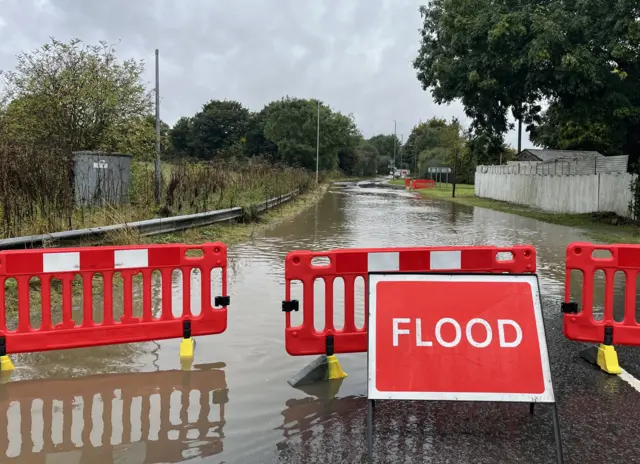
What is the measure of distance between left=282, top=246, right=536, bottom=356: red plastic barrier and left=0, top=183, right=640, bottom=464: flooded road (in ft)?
0.98

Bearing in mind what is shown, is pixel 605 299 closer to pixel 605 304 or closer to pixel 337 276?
pixel 605 304

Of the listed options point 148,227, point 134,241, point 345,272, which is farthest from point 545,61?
point 345,272

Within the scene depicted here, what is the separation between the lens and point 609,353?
4.82 m

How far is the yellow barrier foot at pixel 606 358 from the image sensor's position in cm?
476

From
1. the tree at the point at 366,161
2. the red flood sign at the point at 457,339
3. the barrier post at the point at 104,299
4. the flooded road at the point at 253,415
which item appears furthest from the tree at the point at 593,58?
the tree at the point at 366,161

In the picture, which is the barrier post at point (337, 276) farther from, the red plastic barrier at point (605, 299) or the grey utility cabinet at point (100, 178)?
the grey utility cabinet at point (100, 178)

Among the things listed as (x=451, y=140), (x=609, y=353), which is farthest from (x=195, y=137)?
(x=609, y=353)

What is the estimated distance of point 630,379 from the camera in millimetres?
4617

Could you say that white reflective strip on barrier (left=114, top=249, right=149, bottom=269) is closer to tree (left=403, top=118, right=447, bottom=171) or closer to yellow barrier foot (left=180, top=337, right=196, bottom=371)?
yellow barrier foot (left=180, top=337, right=196, bottom=371)

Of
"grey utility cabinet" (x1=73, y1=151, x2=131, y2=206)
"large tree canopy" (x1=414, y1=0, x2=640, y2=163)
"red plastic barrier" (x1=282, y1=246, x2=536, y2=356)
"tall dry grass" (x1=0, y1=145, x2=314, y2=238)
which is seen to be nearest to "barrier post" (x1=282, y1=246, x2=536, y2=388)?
"red plastic barrier" (x1=282, y1=246, x2=536, y2=356)

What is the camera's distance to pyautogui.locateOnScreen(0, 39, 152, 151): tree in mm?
15664

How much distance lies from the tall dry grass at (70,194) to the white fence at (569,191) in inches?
478

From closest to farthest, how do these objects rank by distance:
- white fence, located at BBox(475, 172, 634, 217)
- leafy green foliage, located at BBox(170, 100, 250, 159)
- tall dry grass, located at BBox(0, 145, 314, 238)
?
tall dry grass, located at BBox(0, 145, 314, 238)
white fence, located at BBox(475, 172, 634, 217)
leafy green foliage, located at BBox(170, 100, 250, 159)

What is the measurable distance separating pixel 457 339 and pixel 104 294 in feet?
9.26
